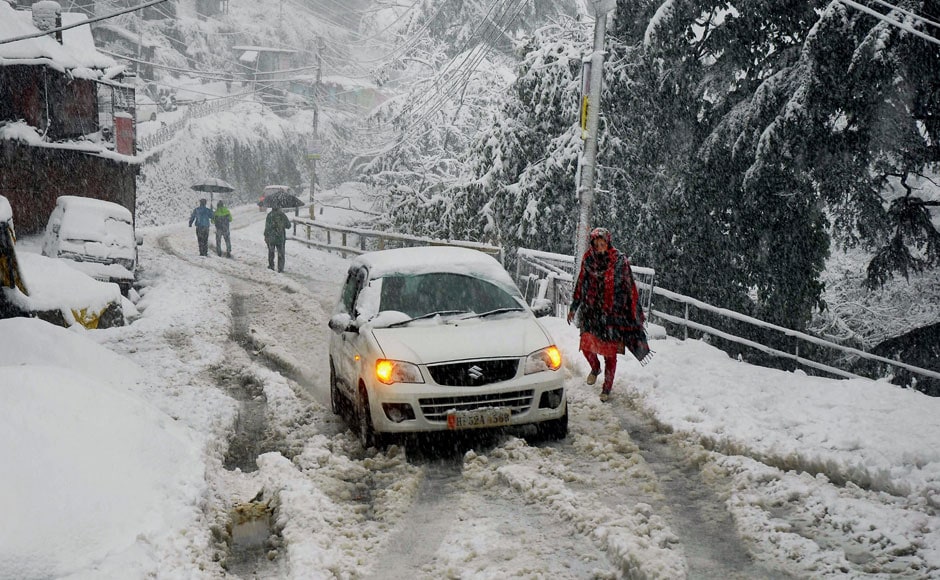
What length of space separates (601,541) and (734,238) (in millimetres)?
11091

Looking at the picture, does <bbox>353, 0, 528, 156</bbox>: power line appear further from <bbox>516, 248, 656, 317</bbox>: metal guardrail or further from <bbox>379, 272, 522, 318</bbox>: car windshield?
<bbox>379, 272, 522, 318</bbox>: car windshield

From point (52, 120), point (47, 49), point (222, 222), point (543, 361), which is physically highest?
point (47, 49)

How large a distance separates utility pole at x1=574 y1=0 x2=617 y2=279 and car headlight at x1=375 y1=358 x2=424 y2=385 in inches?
248

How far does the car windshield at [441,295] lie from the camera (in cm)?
760

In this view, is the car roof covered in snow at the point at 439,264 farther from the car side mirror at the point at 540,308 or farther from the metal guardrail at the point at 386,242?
the metal guardrail at the point at 386,242

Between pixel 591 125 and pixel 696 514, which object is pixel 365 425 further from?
pixel 591 125

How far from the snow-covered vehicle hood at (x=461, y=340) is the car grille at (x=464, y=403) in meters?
0.32

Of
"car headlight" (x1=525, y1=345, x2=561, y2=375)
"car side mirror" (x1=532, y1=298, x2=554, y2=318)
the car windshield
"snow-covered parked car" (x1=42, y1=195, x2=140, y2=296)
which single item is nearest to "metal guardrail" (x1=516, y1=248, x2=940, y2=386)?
"car side mirror" (x1=532, y1=298, x2=554, y2=318)

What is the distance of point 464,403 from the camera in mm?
6621

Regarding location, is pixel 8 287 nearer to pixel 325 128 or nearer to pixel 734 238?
pixel 734 238

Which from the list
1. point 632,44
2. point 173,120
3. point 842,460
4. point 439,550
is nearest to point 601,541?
point 439,550

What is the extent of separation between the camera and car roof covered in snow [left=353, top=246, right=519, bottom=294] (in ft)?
26.1

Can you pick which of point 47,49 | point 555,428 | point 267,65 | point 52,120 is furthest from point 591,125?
point 267,65

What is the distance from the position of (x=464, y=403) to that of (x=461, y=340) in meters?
0.56
